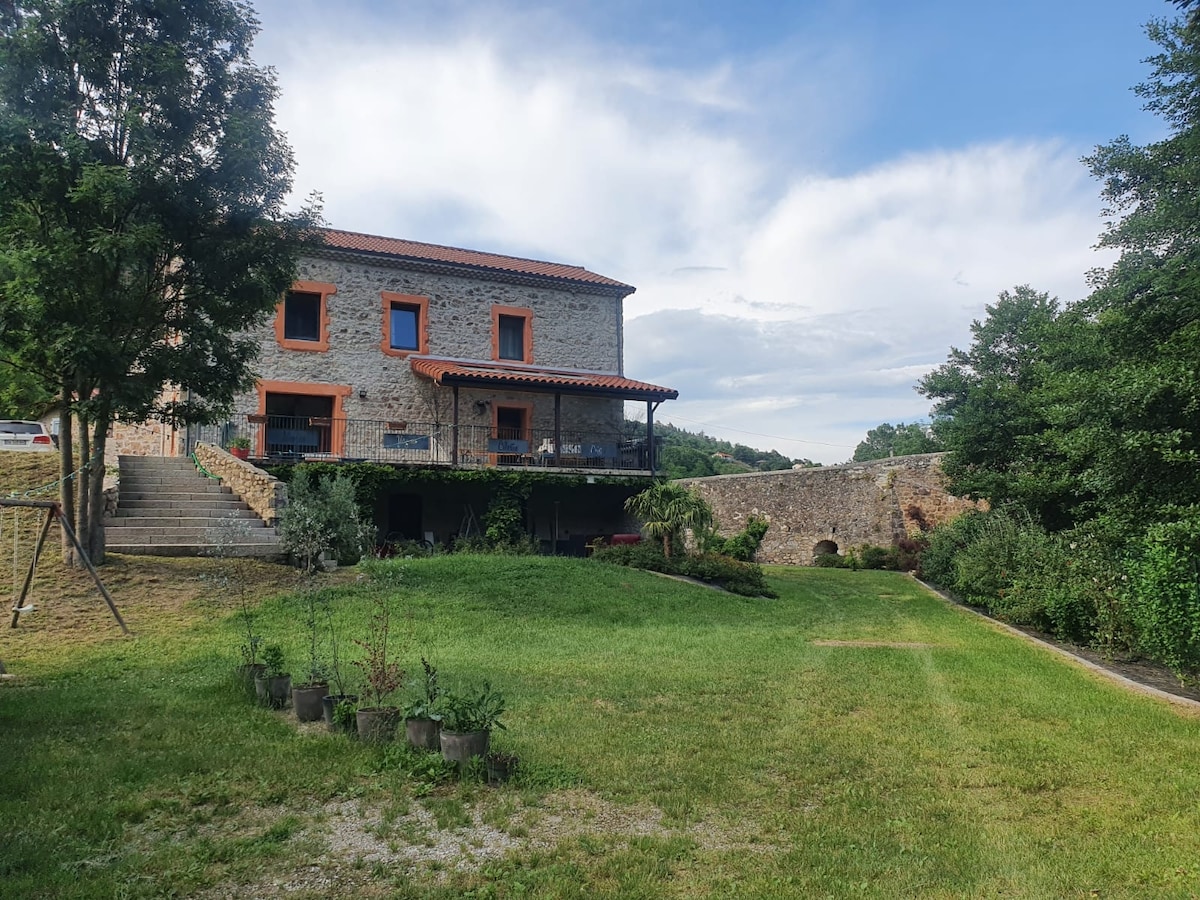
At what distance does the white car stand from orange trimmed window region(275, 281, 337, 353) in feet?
16.7

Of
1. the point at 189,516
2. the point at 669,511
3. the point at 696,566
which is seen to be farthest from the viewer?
the point at 669,511

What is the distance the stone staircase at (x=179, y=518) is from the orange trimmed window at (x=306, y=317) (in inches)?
174

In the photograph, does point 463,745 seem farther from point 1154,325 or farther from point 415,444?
Answer: point 415,444

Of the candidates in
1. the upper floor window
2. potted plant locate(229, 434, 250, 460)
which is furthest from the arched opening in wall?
potted plant locate(229, 434, 250, 460)

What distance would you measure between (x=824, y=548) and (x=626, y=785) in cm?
2252

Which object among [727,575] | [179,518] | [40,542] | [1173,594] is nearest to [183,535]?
[179,518]

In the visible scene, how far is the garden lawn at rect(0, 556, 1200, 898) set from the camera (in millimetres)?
3588

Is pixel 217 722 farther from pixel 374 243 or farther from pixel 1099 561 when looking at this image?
pixel 374 243

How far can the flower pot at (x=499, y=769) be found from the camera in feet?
15.6

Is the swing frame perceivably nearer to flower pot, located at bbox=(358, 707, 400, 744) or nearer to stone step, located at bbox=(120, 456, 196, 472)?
flower pot, located at bbox=(358, 707, 400, 744)

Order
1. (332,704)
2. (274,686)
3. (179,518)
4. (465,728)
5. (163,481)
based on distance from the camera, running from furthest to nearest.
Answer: (163,481), (179,518), (274,686), (332,704), (465,728)

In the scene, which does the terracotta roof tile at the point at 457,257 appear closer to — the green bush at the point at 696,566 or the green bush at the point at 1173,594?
the green bush at the point at 696,566

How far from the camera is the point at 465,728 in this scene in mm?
4859

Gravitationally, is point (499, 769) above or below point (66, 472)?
below
